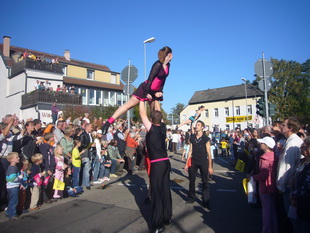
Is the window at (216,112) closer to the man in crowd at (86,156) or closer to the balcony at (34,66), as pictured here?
the balcony at (34,66)

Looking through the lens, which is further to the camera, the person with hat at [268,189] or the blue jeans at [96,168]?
the blue jeans at [96,168]

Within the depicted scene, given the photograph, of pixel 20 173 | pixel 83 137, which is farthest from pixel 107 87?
pixel 20 173

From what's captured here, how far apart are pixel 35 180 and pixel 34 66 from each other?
24571 mm

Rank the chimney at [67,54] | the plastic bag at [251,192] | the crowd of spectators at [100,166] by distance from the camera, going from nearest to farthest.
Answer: the crowd of spectators at [100,166] < the plastic bag at [251,192] < the chimney at [67,54]

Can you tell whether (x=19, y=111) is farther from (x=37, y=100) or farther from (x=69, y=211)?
(x=69, y=211)

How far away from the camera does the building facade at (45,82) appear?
25.3 metres

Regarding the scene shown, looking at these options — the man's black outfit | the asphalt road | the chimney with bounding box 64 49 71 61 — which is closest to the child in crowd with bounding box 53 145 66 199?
the asphalt road

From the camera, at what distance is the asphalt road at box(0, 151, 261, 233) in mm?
4723

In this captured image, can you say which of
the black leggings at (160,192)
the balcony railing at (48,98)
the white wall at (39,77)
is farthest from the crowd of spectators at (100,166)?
the white wall at (39,77)

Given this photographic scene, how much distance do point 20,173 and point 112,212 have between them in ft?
7.62

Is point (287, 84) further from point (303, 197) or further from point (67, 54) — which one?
point (303, 197)

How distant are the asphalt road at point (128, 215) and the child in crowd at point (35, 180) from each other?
0.25 metres

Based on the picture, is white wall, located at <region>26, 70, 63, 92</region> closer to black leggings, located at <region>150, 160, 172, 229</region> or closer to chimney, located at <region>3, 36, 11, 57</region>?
chimney, located at <region>3, 36, 11, 57</region>

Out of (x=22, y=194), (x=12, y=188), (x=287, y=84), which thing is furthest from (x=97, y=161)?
(x=287, y=84)
